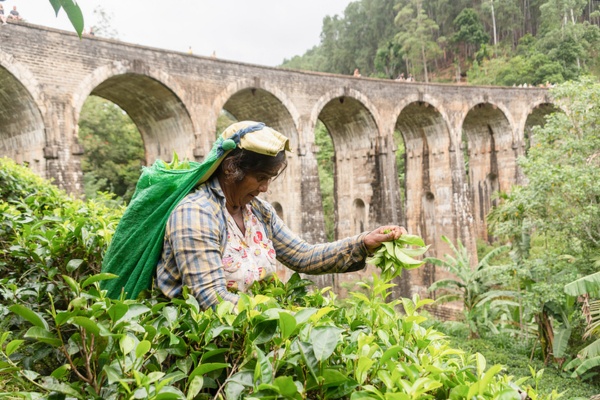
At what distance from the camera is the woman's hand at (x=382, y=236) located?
2035 mm

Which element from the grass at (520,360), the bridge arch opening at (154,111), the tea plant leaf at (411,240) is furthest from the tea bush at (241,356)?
the bridge arch opening at (154,111)

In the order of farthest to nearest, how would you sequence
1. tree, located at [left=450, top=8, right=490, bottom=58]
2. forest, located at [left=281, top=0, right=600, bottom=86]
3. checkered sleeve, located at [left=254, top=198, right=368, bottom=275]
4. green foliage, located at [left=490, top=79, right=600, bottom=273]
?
tree, located at [left=450, top=8, right=490, bottom=58]
forest, located at [left=281, top=0, right=600, bottom=86]
green foliage, located at [left=490, top=79, right=600, bottom=273]
checkered sleeve, located at [left=254, top=198, right=368, bottom=275]

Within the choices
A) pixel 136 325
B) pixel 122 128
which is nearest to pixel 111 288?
pixel 136 325

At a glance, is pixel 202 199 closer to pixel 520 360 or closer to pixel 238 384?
pixel 238 384

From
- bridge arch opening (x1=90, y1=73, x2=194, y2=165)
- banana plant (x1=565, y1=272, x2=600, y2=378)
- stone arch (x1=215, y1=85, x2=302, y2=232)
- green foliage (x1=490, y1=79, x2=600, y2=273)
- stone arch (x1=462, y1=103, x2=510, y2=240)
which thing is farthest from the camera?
stone arch (x1=462, y1=103, x2=510, y2=240)

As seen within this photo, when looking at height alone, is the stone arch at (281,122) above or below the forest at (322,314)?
above

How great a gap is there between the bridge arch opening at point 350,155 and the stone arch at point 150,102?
5184mm

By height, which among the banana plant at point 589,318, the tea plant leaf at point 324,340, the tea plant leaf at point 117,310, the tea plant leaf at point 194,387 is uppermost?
the tea plant leaf at point 117,310

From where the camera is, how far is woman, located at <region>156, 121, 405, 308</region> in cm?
173

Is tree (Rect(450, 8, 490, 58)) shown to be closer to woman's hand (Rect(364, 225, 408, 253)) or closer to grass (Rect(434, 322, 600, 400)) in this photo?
grass (Rect(434, 322, 600, 400))

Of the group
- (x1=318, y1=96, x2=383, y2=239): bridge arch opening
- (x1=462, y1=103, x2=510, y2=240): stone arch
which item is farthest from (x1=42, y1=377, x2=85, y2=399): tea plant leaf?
(x1=462, y1=103, x2=510, y2=240): stone arch

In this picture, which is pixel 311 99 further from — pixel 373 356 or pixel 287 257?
pixel 373 356

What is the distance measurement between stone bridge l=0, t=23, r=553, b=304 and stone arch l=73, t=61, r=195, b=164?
29mm

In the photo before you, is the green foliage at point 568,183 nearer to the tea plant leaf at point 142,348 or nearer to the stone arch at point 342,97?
the stone arch at point 342,97
